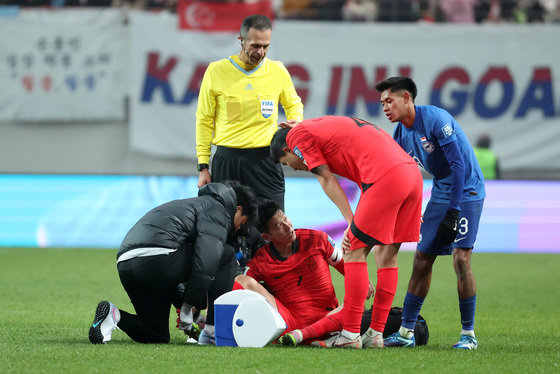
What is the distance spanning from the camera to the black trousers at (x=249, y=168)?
19.0 ft

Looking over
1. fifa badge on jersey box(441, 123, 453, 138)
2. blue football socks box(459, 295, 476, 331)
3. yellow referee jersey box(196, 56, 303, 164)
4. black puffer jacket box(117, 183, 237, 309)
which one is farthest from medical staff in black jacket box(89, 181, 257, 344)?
blue football socks box(459, 295, 476, 331)

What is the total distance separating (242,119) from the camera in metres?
5.78

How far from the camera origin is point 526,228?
10.9 meters

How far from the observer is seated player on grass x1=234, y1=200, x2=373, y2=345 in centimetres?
526

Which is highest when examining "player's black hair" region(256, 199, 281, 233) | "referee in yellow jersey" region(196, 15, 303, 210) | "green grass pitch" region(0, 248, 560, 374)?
"referee in yellow jersey" region(196, 15, 303, 210)

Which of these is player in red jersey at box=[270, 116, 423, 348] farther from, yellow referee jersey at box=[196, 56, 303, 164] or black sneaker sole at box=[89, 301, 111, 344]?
black sneaker sole at box=[89, 301, 111, 344]

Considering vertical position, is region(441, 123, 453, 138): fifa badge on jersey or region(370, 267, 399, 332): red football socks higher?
region(441, 123, 453, 138): fifa badge on jersey

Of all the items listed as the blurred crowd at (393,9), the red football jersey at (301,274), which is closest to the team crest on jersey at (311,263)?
the red football jersey at (301,274)

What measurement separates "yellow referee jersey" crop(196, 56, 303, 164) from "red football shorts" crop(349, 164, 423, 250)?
1328 millimetres

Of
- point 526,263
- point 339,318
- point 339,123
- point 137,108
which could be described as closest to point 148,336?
point 339,318

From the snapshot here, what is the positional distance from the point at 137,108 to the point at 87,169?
143 centimetres

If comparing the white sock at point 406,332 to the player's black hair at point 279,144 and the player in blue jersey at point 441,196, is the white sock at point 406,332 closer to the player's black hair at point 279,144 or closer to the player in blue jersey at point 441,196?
the player in blue jersey at point 441,196

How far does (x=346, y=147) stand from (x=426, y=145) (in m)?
0.63

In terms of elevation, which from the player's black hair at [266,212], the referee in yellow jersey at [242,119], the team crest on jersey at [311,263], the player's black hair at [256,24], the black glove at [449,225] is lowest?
the team crest on jersey at [311,263]
